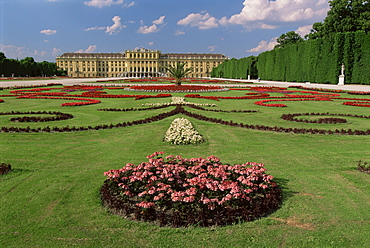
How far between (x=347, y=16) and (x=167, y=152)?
38222 mm

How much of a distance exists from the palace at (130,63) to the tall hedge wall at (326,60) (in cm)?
8544

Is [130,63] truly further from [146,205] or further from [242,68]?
[146,205]

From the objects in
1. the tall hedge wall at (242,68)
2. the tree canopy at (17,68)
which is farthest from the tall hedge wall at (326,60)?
the tree canopy at (17,68)

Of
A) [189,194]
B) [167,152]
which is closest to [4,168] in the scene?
[167,152]

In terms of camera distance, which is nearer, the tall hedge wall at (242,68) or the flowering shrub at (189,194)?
the flowering shrub at (189,194)

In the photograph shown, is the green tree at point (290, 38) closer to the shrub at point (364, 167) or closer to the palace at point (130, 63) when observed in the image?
the shrub at point (364, 167)

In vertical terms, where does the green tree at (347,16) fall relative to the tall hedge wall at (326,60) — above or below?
above

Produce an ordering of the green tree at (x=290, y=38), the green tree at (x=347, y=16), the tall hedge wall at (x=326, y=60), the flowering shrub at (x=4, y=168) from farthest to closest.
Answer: the green tree at (x=290, y=38), the green tree at (x=347, y=16), the tall hedge wall at (x=326, y=60), the flowering shrub at (x=4, y=168)

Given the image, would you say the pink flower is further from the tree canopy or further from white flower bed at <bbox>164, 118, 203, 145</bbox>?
the tree canopy

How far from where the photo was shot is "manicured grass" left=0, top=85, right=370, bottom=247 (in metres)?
2.81

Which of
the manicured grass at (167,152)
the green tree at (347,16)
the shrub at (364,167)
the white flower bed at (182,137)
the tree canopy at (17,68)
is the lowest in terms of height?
the manicured grass at (167,152)

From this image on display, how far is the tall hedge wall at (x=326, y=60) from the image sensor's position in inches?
1014

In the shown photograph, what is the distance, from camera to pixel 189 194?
3236mm

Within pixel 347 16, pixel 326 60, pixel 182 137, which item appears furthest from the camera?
pixel 347 16
